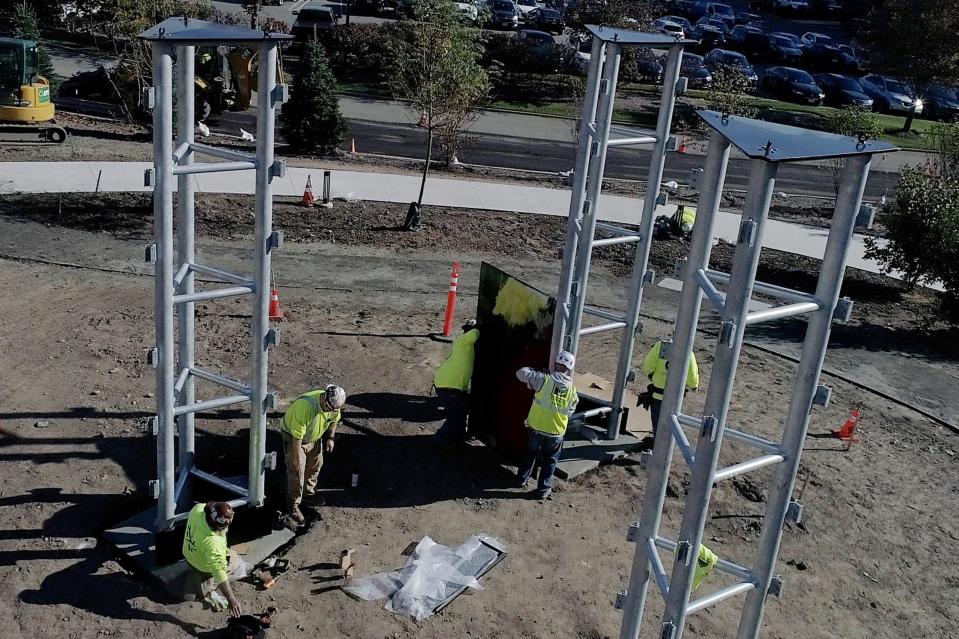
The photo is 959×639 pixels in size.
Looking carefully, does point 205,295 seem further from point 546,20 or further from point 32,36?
point 546,20

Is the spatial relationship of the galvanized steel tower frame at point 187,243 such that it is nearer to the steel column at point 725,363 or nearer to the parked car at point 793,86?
the steel column at point 725,363

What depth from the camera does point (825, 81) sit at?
149 feet

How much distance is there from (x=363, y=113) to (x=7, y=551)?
26526 millimetres

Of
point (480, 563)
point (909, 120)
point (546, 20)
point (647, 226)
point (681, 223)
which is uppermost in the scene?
point (546, 20)

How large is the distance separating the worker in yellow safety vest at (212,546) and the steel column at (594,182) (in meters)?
4.78

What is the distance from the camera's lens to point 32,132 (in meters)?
24.1

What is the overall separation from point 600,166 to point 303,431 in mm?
4405

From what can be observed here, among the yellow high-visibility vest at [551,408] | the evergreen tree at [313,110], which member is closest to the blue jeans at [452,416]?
the yellow high-visibility vest at [551,408]

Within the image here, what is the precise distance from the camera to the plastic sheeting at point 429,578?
9.23 m

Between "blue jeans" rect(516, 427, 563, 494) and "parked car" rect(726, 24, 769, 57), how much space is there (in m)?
47.8

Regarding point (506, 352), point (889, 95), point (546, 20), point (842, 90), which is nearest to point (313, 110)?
point (506, 352)

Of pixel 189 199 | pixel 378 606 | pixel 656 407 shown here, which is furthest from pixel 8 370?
pixel 656 407

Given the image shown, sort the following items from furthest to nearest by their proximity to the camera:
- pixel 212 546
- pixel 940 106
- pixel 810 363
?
pixel 940 106 < pixel 212 546 < pixel 810 363

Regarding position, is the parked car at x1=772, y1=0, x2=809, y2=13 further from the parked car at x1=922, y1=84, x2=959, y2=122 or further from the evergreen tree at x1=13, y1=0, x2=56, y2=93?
the evergreen tree at x1=13, y1=0, x2=56, y2=93
